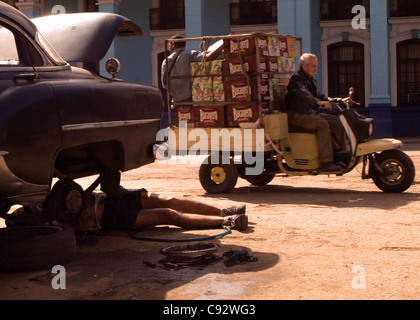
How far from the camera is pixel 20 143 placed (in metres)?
4.94

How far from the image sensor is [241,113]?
32.7 ft

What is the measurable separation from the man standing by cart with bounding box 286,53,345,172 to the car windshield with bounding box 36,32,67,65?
4.52 metres

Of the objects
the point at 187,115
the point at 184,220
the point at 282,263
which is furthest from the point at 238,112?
the point at 282,263

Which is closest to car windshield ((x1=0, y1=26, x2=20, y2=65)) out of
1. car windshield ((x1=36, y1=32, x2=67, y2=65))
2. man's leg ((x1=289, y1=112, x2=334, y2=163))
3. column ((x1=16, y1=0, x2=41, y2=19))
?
car windshield ((x1=36, y1=32, x2=67, y2=65))

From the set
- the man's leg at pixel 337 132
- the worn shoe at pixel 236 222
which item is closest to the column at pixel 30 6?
the man's leg at pixel 337 132

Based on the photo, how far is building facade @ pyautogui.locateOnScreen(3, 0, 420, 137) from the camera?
2417cm

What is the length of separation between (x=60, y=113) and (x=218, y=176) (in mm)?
5180

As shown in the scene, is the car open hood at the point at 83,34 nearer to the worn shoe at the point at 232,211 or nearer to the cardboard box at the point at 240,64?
the worn shoe at the point at 232,211

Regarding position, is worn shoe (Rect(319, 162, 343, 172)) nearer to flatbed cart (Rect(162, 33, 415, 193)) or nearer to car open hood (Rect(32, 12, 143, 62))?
flatbed cart (Rect(162, 33, 415, 193))

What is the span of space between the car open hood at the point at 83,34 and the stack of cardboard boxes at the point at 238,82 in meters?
3.59

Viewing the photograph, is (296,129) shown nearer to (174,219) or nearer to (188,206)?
(188,206)

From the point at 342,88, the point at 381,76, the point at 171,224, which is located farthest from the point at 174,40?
the point at 342,88

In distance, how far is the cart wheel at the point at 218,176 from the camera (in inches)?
402
